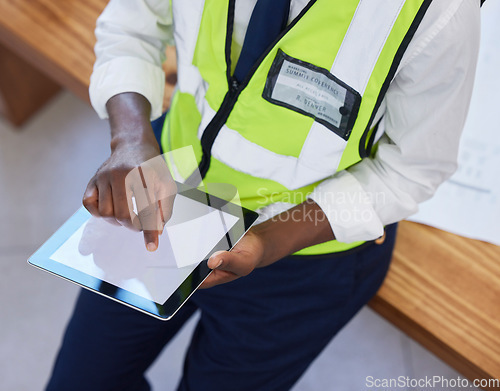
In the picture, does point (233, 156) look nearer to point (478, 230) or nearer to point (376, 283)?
point (376, 283)

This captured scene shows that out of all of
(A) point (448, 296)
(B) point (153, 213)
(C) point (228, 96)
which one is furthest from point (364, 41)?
(A) point (448, 296)

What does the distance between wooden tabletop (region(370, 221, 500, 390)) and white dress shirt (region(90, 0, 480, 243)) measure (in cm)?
30

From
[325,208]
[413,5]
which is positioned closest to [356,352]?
[325,208]

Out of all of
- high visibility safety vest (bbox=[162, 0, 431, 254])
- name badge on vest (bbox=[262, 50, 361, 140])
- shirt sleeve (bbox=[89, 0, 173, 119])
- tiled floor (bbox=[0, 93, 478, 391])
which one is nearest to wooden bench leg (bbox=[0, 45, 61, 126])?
tiled floor (bbox=[0, 93, 478, 391])

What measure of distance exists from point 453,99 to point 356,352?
3.19 ft

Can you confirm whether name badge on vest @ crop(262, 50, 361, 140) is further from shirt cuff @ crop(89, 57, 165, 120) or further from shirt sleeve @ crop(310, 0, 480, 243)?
shirt cuff @ crop(89, 57, 165, 120)

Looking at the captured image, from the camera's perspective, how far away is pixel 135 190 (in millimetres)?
776

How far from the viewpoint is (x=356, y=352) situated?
4.98 feet

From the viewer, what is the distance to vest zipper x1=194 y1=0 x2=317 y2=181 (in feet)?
2.35

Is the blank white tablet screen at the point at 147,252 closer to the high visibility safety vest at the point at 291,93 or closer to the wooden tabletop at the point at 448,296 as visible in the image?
the high visibility safety vest at the point at 291,93

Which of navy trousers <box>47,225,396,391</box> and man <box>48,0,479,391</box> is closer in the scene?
man <box>48,0,479,391</box>

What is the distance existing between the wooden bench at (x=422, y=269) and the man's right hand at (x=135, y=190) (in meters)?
0.46

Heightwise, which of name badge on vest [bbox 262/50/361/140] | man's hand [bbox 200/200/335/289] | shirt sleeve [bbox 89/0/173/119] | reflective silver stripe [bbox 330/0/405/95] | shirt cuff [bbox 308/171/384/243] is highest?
reflective silver stripe [bbox 330/0/405/95]

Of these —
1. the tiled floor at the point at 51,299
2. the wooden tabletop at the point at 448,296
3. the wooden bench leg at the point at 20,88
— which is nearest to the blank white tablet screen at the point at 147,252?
the wooden tabletop at the point at 448,296
